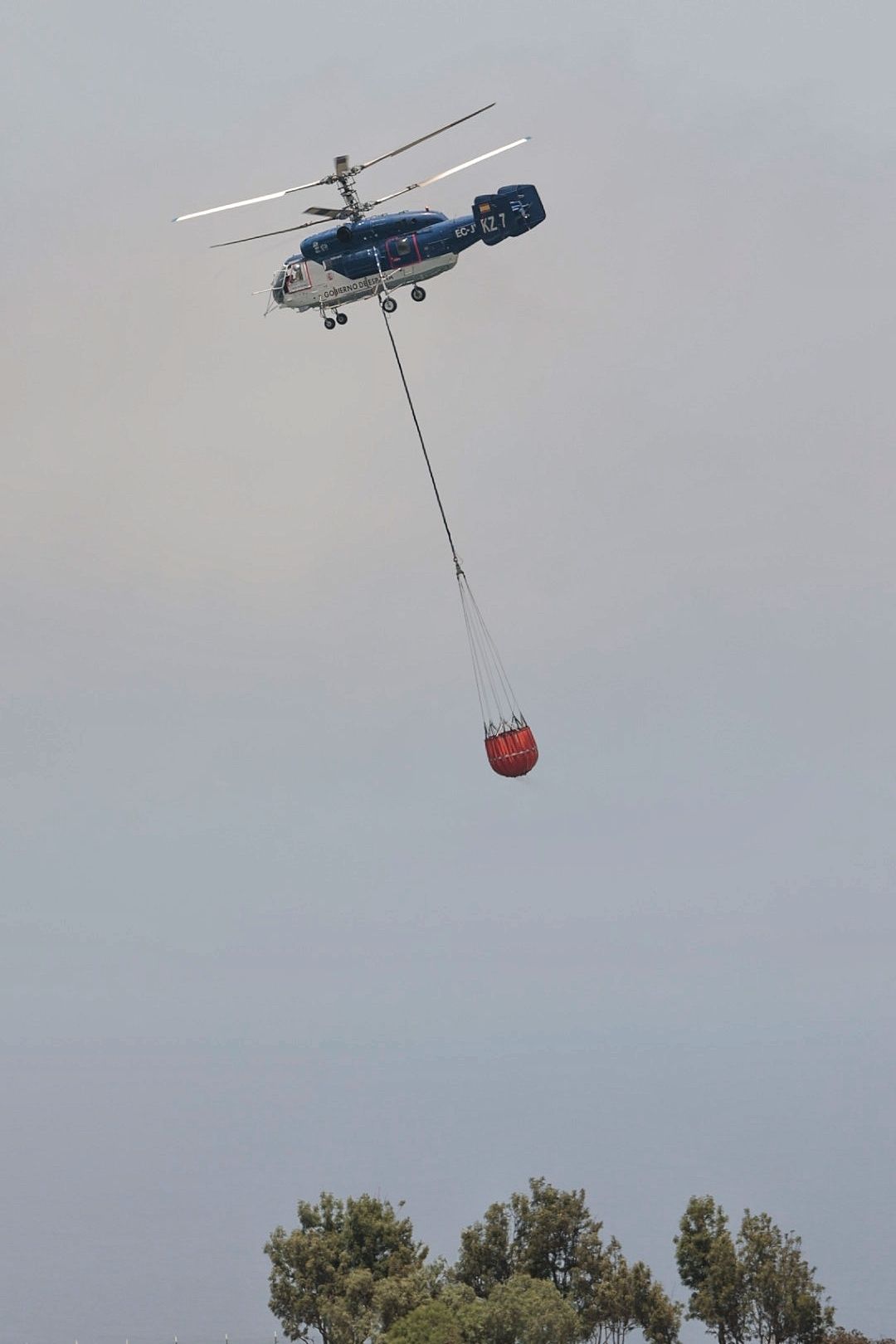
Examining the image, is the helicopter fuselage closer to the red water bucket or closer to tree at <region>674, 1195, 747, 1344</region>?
the red water bucket

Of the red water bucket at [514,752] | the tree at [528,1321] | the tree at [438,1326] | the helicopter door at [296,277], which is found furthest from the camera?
the tree at [528,1321]

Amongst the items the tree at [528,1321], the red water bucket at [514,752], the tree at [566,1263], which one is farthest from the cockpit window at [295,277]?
the tree at [528,1321]

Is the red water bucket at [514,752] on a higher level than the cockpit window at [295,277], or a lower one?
lower

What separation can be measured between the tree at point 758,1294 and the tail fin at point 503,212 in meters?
45.6

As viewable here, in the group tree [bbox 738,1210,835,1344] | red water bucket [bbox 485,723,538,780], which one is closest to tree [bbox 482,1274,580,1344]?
tree [bbox 738,1210,835,1344]

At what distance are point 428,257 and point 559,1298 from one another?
150 feet

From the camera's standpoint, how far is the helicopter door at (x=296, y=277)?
3312 inches

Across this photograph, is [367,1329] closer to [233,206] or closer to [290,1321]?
[290,1321]

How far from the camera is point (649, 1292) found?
296 ft

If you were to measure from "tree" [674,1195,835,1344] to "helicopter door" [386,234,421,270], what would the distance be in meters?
45.7

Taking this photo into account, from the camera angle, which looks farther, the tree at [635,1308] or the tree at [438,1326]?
the tree at [635,1308]

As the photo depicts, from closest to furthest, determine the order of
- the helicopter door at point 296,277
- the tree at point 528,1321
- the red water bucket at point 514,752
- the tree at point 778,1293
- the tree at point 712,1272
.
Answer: the red water bucket at point 514,752 < the helicopter door at point 296,277 < the tree at point 528,1321 < the tree at point 778,1293 < the tree at point 712,1272

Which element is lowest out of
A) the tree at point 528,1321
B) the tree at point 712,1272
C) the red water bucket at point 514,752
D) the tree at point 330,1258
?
the tree at point 528,1321

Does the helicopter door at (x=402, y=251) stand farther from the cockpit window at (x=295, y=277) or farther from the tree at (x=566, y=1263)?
the tree at (x=566, y=1263)
